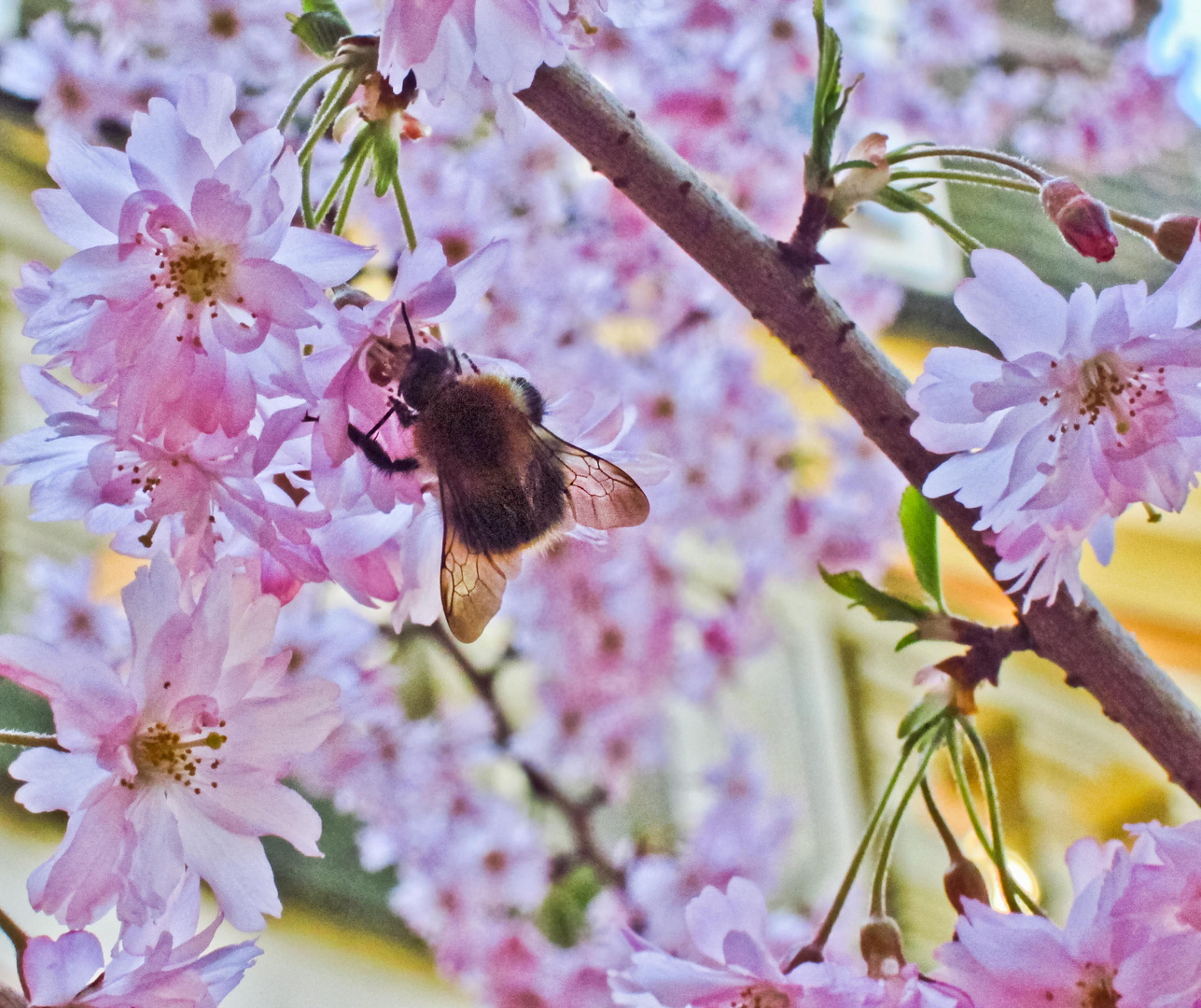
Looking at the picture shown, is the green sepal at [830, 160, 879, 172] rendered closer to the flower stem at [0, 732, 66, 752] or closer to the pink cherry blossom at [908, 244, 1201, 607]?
the pink cherry blossom at [908, 244, 1201, 607]

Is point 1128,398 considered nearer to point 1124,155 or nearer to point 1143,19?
point 1124,155

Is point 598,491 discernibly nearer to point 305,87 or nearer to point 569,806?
point 305,87

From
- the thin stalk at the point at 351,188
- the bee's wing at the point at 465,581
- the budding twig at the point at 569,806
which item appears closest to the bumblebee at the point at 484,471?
the bee's wing at the point at 465,581

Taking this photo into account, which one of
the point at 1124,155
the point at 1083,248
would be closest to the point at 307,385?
the point at 1083,248

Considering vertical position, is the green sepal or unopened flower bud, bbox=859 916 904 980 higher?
the green sepal

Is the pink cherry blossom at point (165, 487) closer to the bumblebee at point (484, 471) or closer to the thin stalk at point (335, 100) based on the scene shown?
the bumblebee at point (484, 471)

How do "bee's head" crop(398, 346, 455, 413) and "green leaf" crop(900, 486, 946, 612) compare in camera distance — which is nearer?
"bee's head" crop(398, 346, 455, 413)

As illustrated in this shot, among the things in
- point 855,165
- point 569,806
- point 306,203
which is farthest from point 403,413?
point 569,806

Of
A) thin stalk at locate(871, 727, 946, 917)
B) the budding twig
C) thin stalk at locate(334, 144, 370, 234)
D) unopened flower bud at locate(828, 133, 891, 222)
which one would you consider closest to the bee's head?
thin stalk at locate(334, 144, 370, 234)
